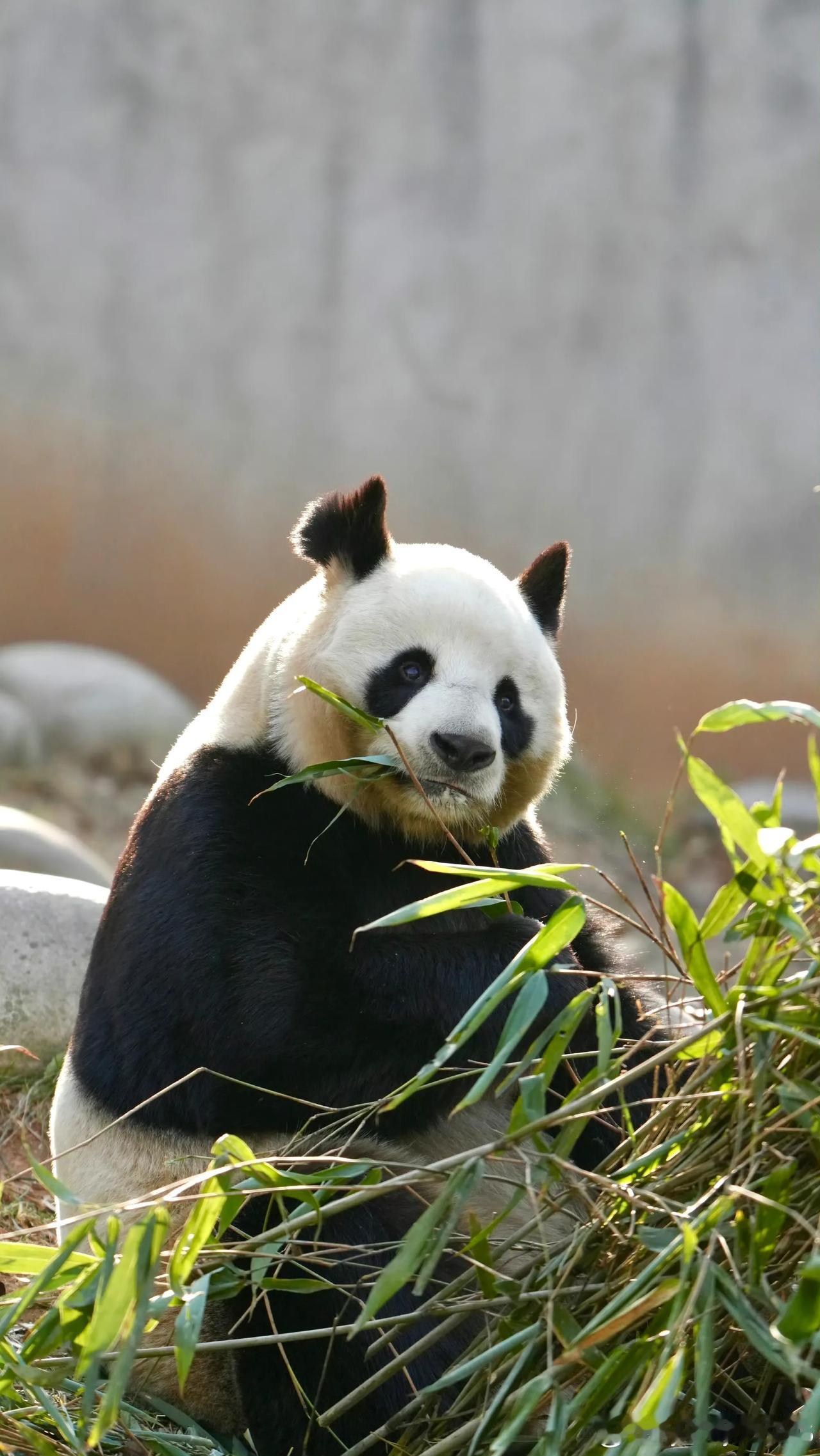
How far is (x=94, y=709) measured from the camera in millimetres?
8109

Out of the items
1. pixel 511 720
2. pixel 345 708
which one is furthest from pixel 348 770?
pixel 511 720

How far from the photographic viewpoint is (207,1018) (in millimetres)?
2578

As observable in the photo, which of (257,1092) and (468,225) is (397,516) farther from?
(257,1092)

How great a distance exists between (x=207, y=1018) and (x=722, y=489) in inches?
274

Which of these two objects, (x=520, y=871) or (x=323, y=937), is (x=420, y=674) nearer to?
(x=323, y=937)

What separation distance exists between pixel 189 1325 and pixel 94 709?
650cm

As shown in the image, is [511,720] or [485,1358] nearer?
[485,1358]

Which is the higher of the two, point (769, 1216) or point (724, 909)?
point (724, 909)

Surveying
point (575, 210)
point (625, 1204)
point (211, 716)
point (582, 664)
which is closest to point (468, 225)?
point (575, 210)

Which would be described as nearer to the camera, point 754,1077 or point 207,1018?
point 754,1077

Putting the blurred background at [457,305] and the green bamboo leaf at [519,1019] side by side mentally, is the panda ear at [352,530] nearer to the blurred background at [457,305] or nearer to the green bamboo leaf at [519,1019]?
the green bamboo leaf at [519,1019]

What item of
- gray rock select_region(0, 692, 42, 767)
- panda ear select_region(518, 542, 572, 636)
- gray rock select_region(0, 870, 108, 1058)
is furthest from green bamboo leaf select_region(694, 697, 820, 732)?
gray rock select_region(0, 692, 42, 767)

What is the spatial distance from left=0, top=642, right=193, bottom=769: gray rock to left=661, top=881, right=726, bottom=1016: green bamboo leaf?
623cm

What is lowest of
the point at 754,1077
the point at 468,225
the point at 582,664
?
the point at 582,664
